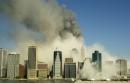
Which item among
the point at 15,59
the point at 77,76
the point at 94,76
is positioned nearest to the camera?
the point at 94,76

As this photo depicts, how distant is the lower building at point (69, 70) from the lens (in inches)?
4563

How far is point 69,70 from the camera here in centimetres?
11881

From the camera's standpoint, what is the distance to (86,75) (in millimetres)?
111125

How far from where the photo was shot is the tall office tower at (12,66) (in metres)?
121

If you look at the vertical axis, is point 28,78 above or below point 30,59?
below

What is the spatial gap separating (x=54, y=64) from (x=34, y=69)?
8418mm

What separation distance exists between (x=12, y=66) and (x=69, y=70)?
23.6m

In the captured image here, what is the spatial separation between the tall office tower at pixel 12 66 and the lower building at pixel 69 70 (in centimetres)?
1997

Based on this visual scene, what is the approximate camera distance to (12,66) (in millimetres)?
122812

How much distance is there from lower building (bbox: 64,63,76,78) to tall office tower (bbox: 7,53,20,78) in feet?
65.5

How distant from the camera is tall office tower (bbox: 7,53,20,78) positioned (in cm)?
12055

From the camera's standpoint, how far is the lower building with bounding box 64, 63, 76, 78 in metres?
116

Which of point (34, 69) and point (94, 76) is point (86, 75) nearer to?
point (94, 76)

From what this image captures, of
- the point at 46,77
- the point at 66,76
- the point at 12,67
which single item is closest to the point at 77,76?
the point at 66,76
